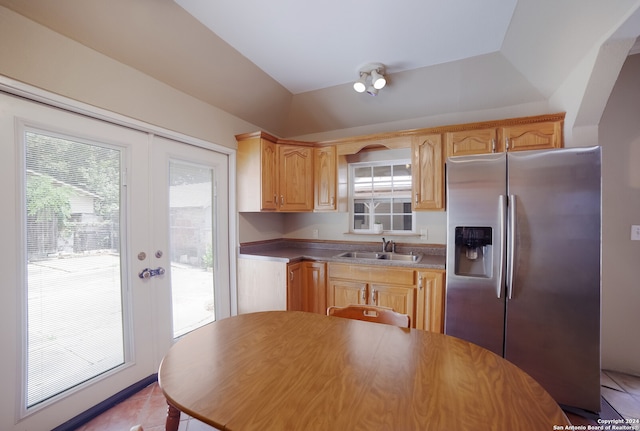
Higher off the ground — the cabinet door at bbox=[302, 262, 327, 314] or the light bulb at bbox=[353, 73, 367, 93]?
the light bulb at bbox=[353, 73, 367, 93]

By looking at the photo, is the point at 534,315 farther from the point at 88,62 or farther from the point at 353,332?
the point at 88,62

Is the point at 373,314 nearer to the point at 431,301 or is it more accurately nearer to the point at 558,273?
the point at 431,301

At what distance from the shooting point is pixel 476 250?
2.05 meters

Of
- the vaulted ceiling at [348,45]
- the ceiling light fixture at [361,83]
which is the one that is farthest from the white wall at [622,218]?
the ceiling light fixture at [361,83]

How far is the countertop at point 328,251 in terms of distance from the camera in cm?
249

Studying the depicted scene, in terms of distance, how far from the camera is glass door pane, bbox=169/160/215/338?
2.31 metres

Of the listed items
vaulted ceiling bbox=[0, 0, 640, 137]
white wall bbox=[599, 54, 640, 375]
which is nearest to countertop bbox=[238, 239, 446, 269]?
white wall bbox=[599, 54, 640, 375]

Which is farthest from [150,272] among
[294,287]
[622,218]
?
[622,218]

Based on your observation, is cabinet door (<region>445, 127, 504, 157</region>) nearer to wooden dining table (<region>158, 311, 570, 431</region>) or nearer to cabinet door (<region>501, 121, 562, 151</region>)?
cabinet door (<region>501, 121, 562, 151</region>)

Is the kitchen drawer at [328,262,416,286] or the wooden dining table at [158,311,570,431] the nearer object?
the wooden dining table at [158,311,570,431]

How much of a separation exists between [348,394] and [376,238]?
8.05 feet

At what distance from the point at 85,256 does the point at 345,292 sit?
2088 millimetres

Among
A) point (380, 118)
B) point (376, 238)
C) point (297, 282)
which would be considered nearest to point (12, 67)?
point (297, 282)

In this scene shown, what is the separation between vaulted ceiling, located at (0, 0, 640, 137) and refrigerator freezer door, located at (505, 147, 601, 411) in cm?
87
